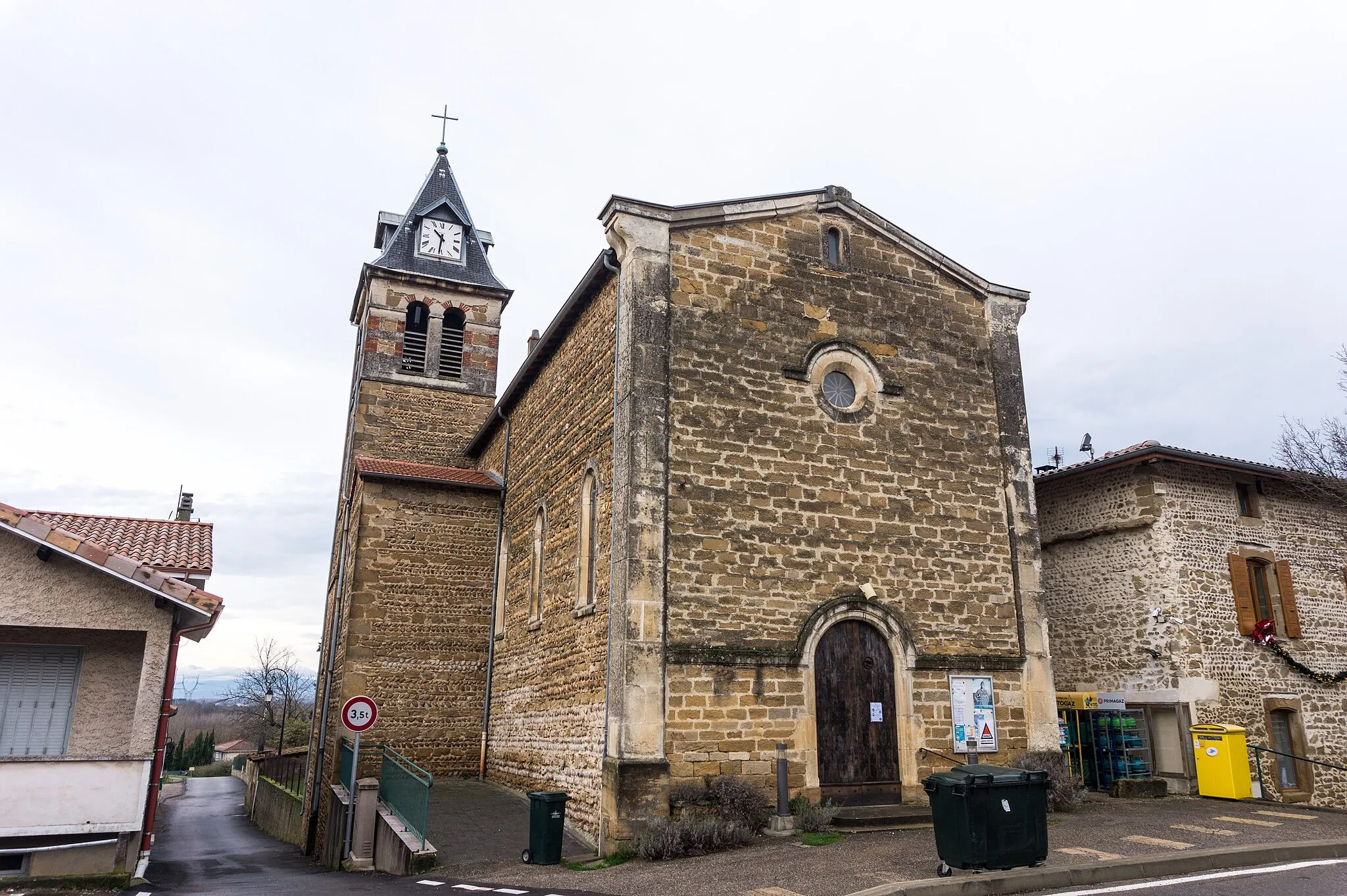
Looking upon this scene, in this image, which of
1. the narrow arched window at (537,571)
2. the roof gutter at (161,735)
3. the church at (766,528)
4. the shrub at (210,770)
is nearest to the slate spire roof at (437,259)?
the church at (766,528)

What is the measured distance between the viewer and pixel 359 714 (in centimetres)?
1161

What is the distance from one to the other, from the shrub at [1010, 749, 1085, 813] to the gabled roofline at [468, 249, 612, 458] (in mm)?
8092

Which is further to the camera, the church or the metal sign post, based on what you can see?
the metal sign post

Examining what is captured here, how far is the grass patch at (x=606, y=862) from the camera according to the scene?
30.5 feet

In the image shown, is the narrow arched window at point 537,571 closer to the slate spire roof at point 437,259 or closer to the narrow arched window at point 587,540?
the narrow arched window at point 587,540

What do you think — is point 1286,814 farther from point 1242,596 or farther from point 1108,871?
point 1108,871

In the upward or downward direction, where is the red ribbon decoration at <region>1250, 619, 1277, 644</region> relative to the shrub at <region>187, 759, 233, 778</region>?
upward

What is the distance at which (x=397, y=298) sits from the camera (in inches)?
902

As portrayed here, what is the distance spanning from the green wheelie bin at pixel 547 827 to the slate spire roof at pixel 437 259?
16225 mm

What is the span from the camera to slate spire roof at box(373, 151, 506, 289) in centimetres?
2364

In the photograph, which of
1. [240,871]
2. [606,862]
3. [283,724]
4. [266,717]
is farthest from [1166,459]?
[266,717]

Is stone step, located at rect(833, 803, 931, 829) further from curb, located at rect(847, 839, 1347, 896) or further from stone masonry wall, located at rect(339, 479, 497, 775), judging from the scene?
stone masonry wall, located at rect(339, 479, 497, 775)

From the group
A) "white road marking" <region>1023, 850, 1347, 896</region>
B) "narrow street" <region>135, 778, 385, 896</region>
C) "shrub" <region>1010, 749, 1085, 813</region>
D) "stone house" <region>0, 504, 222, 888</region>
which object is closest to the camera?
"white road marking" <region>1023, 850, 1347, 896</region>

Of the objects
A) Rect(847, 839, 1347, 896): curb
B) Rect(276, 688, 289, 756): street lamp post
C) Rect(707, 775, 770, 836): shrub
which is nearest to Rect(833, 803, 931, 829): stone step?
Rect(707, 775, 770, 836): shrub
